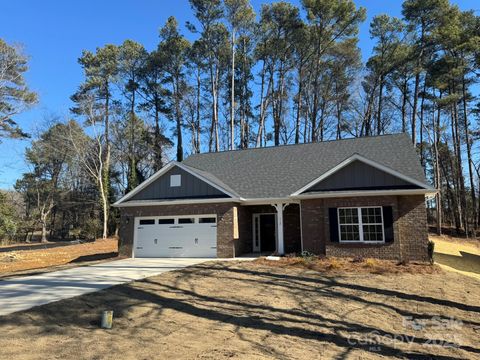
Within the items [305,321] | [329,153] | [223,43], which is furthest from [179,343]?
[223,43]

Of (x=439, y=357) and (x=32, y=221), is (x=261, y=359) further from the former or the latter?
(x=32, y=221)

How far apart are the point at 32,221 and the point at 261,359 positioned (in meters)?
45.8

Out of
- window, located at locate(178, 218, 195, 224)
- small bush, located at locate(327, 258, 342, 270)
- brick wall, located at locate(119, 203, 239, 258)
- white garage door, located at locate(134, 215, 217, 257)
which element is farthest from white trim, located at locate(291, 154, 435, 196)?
window, located at locate(178, 218, 195, 224)

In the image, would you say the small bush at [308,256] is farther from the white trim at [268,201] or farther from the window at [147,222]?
the window at [147,222]

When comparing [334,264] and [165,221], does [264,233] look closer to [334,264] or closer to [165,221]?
[165,221]

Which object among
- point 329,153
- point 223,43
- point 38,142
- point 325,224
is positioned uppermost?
point 223,43

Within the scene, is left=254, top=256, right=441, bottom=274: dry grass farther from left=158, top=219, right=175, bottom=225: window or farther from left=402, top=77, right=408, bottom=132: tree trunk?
left=402, top=77, right=408, bottom=132: tree trunk

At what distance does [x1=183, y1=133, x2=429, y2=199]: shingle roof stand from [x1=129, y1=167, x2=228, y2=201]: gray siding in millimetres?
1621

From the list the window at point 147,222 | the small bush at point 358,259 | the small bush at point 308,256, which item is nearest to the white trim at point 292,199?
the window at point 147,222

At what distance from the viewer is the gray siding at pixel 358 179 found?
14.7 meters

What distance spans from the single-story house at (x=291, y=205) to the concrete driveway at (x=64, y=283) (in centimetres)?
290

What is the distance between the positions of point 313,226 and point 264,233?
4.22 m

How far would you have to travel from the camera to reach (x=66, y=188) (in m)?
46.9

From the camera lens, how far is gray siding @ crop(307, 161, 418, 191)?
14.7 m
